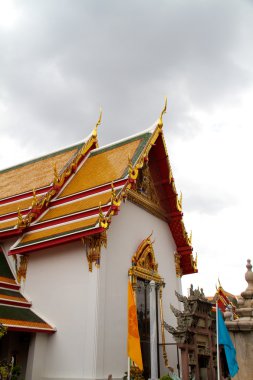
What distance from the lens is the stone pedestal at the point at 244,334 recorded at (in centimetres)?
→ 420

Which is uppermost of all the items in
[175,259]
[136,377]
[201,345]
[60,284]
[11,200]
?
[11,200]

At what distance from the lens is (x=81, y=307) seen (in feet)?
25.3

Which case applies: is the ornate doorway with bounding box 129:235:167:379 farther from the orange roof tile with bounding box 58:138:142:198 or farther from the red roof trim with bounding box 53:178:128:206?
the orange roof tile with bounding box 58:138:142:198

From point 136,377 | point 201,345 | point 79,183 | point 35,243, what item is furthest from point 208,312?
point 79,183

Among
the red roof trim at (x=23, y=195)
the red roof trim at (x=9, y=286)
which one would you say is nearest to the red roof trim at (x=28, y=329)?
the red roof trim at (x=9, y=286)

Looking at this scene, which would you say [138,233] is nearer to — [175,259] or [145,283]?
[145,283]

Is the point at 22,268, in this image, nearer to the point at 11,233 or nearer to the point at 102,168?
the point at 11,233

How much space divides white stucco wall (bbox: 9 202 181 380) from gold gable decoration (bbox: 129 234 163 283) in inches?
8.5

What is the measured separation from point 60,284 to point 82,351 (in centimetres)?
146

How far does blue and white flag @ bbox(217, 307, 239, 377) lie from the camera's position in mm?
4445

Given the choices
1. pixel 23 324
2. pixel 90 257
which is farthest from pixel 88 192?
pixel 23 324

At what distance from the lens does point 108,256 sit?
332 inches

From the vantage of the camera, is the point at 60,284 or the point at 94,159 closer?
the point at 60,284

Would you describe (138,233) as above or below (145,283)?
above
